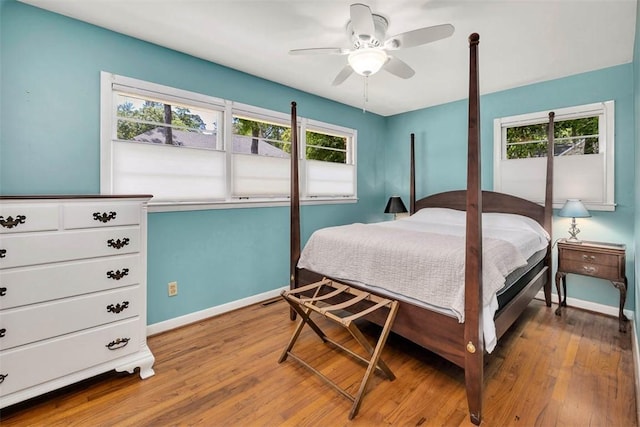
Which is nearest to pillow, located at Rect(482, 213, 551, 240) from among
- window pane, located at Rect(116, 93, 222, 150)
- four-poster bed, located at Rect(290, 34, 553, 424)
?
four-poster bed, located at Rect(290, 34, 553, 424)

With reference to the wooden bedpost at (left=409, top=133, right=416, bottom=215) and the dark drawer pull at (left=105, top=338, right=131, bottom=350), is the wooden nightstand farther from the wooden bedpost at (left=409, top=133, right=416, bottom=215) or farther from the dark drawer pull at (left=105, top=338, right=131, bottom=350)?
the dark drawer pull at (left=105, top=338, right=131, bottom=350)

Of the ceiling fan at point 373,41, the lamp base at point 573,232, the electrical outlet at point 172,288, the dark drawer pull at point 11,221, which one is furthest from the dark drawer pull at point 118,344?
the lamp base at point 573,232

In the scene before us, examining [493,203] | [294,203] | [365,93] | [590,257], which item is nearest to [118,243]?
[294,203]

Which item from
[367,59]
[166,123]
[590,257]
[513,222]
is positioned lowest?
[590,257]

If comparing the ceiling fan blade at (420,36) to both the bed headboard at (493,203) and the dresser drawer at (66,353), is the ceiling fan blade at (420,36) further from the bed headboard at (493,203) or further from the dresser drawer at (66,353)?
the dresser drawer at (66,353)

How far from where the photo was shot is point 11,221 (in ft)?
5.02

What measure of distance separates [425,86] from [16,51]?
11.6ft

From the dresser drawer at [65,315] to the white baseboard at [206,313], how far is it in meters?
0.69

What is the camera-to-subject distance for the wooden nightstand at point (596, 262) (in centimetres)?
258

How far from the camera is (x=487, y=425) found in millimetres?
1549

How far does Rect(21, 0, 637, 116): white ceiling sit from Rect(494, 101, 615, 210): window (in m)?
0.46

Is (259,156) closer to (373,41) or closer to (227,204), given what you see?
(227,204)

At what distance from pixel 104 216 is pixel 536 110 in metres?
4.20

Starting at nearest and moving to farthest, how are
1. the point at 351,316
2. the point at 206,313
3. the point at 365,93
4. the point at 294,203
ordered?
the point at 351,316, the point at 294,203, the point at 206,313, the point at 365,93
